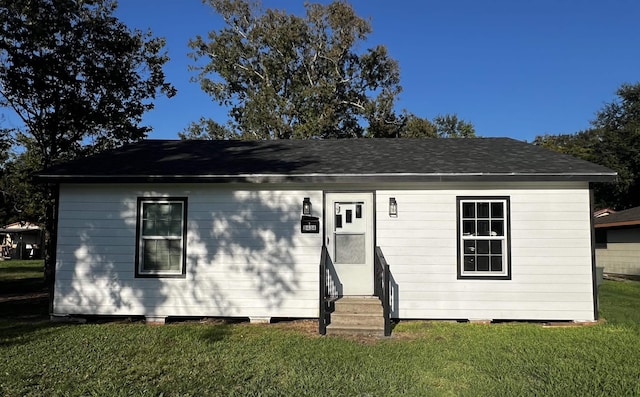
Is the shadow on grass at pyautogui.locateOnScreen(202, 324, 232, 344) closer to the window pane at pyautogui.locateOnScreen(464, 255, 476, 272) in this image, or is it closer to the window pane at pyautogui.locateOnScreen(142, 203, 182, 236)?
the window pane at pyautogui.locateOnScreen(142, 203, 182, 236)

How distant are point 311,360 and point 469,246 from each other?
13.3 ft

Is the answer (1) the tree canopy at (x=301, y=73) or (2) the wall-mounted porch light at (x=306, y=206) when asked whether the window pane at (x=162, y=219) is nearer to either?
(2) the wall-mounted porch light at (x=306, y=206)

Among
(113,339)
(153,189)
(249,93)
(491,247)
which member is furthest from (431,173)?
(249,93)

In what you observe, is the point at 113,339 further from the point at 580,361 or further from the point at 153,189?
the point at 580,361

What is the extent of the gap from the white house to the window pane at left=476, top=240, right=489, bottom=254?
0.07ft

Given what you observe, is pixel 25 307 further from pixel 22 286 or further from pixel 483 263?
pixel 483 263

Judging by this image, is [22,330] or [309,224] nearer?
[22,330]

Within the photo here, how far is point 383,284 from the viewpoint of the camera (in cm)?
780

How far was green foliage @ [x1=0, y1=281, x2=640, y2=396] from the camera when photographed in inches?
196

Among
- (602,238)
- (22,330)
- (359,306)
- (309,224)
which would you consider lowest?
(22,330)

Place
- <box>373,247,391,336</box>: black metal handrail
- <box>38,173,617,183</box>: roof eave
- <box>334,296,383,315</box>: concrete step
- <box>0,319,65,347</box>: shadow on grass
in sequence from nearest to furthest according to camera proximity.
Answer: <box>0,319,65,347</box>: shadow on grass, <box>373,247,391,336</box>: black metal handrail, <box>334,296,383,315</box>: concrete step, <box>38,173,617,183</box>: roof eave

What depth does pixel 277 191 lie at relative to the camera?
29.0 ft

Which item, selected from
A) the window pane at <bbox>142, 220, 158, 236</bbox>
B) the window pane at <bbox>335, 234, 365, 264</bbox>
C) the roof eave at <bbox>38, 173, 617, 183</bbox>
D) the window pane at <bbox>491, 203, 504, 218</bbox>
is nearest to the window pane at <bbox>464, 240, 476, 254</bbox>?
the window pane at <bbox>491, 203, 504, 218</bbox>

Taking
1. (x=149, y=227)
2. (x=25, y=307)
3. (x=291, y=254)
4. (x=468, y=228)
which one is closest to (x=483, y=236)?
(x=468, y=228)
